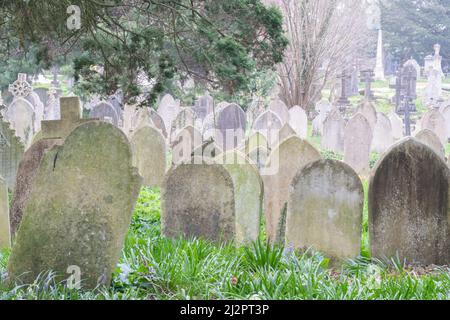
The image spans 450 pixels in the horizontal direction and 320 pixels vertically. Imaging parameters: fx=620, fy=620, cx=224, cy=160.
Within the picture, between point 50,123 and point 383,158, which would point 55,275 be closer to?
point 50,123

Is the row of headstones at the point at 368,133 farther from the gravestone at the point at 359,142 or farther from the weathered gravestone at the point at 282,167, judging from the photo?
the weathered gravestone at the point at 282,167

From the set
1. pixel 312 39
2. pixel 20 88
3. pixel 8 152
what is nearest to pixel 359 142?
pixel 8 152

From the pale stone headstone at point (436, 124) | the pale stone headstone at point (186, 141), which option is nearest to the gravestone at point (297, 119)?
the pale stone headstone at point (436, 124)

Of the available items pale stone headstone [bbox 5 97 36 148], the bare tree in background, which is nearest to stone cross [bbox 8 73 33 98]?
pale stone headstone [bbox 5 97 36 148]

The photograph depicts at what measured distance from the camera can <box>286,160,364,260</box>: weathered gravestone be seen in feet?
21.4

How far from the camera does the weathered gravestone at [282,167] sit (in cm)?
783

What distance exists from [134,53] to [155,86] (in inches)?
18.7

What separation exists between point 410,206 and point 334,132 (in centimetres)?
1055

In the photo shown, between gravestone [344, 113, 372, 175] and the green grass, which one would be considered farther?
gravestone [344, 113, 372, 175]

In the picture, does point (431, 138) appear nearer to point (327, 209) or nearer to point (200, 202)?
point (327, 209)

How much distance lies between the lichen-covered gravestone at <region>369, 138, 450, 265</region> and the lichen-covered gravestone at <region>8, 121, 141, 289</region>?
2.94m

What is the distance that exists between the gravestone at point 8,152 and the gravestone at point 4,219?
3.30 meters

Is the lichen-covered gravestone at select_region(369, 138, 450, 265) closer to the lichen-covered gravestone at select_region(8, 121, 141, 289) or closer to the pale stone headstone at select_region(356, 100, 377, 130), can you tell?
the lichen-covered gravestone at select_region(8, 121, 141, 289)

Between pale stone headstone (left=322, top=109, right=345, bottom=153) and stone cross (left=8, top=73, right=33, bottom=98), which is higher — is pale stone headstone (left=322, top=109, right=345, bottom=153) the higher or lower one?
the lower one
